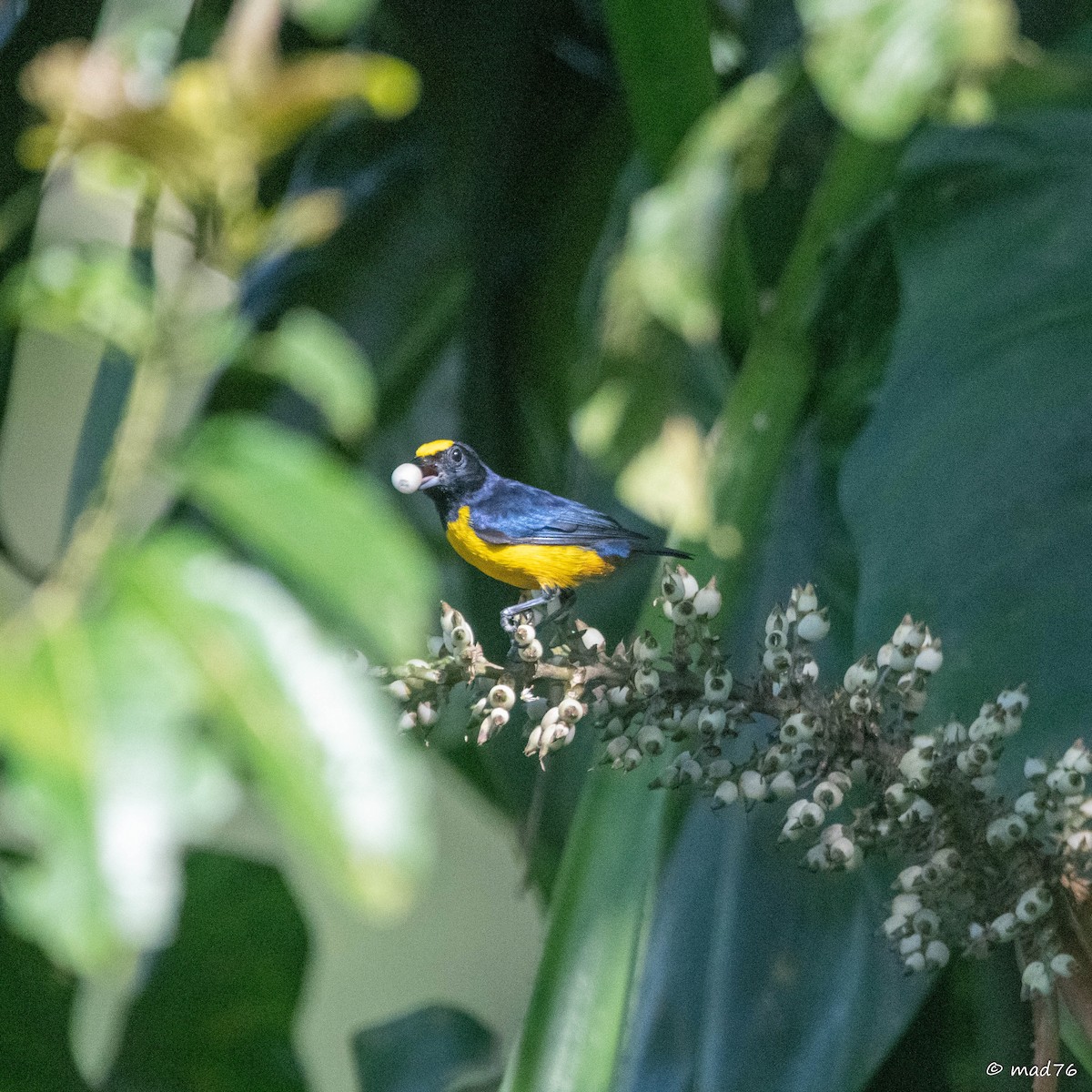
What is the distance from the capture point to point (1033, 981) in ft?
1.57

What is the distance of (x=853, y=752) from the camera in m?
0.51

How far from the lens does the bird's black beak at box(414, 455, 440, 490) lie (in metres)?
0.66

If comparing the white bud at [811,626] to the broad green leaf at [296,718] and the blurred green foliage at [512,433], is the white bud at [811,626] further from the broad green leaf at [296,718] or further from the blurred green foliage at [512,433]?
the broad green leaf at [296,718]

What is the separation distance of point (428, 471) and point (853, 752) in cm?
29

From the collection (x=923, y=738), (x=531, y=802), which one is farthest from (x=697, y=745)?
(x=531, y=802)

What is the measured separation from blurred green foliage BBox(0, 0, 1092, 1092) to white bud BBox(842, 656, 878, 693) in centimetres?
16

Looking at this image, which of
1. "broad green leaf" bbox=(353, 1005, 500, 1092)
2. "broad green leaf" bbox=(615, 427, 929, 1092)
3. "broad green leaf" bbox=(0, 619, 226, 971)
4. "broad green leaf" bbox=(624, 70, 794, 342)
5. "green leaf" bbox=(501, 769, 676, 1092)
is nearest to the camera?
"broad green leaf" bbox=(0, 619, 226, 971)

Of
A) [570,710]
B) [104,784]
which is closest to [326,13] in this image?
[104,784]

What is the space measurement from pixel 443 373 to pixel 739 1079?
557 millimetres

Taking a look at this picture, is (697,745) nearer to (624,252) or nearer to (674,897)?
(674,897)

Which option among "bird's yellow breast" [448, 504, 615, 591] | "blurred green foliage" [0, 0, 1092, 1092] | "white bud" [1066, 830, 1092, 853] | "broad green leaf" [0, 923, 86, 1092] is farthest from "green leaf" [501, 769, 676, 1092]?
"broad green leaf" [0, 923, 86, 1092]

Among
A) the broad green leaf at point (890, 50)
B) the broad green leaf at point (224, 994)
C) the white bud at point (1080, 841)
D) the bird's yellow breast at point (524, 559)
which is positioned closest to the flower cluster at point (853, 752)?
the white bud at point (1080, 841)

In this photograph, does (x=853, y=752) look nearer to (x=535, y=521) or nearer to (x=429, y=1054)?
(x=535, y=521)

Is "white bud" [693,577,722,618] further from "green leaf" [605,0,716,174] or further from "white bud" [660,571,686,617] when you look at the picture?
"green leaf" [605,0,716,174]
